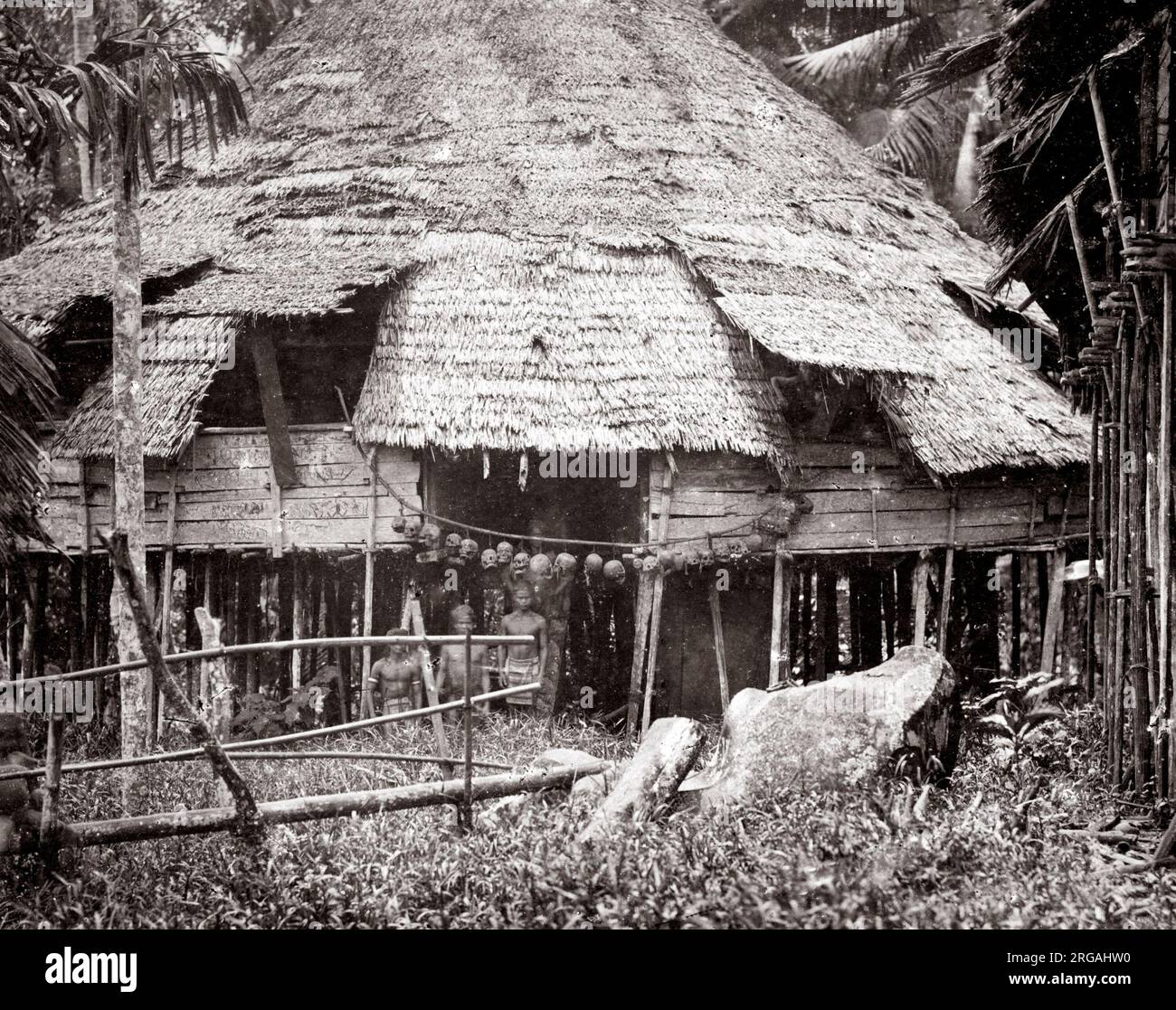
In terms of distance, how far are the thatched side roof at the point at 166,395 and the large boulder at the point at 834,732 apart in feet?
15.8

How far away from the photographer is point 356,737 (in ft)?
27.3

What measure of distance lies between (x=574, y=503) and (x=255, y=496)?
9.73 feet

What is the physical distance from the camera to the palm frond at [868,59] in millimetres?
16438

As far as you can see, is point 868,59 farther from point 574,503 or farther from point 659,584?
point 659,584

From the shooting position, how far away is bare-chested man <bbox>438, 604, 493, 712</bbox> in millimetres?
8992

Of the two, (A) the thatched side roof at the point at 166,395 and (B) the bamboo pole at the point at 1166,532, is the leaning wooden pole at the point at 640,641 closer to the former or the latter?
(A) the thatched side roof at the point at 166,395

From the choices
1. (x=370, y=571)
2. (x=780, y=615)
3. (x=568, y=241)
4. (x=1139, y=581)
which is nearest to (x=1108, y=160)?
(x=1139, y=581)

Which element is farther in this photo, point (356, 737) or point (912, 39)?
point (912, 39)

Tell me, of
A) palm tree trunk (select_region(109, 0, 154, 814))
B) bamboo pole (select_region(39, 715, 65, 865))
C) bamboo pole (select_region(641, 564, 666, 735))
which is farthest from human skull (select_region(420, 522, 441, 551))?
bamboo pole (select_region(39, 715, 65, 865))

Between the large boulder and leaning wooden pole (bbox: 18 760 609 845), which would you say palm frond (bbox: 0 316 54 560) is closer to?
leaning wooden pole (bbox: 18 760 609 845)

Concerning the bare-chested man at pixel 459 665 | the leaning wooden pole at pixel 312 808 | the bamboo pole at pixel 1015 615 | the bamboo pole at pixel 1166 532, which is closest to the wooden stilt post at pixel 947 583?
the bamboo pole at pixel 1015 615

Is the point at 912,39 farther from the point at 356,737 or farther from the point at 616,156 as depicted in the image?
the point at 356,737
